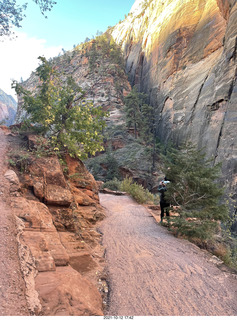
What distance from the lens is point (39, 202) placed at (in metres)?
4.37

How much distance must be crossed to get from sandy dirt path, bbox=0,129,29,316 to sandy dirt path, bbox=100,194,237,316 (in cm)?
130

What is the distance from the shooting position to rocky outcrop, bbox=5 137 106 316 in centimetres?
231

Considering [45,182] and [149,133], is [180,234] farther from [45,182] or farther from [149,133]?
[149,133]

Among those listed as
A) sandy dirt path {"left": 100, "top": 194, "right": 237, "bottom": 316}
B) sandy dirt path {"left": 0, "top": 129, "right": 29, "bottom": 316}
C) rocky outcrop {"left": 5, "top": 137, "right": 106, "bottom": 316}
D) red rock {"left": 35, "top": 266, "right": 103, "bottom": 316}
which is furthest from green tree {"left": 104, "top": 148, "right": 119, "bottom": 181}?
red rock {"left": 35, "top": 266, "right": 103, "bottom": 316}

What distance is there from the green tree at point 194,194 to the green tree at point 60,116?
3.35 m

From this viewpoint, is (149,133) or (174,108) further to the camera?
(149,133)

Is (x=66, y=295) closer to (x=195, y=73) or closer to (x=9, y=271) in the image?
(x=9, y=271)

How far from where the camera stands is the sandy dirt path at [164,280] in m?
2.68

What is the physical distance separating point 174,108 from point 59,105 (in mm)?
21255

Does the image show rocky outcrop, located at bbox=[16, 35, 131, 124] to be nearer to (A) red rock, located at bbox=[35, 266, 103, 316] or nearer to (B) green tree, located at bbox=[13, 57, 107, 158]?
(B) green tree, located at bbox=[13, 57, 107, 158]

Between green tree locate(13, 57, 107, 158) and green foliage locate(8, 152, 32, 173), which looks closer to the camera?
green foliage locate(8, 152, 32, 173)

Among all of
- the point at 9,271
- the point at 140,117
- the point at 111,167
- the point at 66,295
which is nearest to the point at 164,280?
the point at 66,295

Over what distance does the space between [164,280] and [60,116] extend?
6.52m

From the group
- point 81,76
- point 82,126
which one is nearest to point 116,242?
point 82,126
